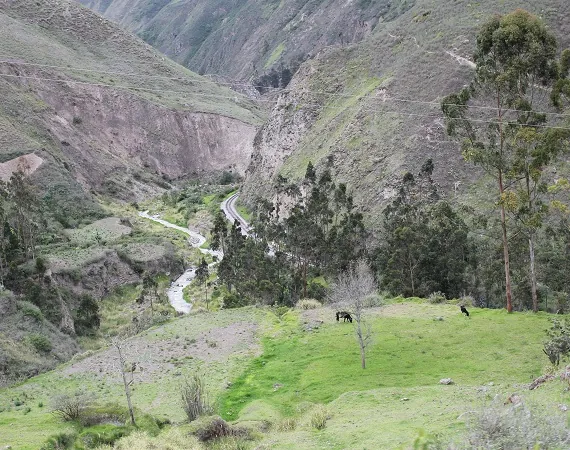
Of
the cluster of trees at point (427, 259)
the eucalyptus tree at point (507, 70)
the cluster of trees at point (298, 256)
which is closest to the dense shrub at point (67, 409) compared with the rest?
the eucalyptus tree at point (507, 70)

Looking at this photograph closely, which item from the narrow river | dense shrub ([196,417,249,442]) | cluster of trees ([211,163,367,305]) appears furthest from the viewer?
the narrow river

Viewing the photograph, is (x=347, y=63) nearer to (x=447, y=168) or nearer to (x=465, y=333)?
(x=447, y=168)

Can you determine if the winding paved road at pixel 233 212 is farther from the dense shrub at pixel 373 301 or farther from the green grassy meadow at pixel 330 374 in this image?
the green grassy meadow at pixel 330 374

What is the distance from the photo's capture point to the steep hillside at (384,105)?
7300cm

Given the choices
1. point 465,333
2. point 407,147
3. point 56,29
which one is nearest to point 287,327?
point 465,333

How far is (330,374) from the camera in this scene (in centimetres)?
3123

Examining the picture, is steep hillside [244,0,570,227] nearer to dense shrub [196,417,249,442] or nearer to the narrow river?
the narrow river

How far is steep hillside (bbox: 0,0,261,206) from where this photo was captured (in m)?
111

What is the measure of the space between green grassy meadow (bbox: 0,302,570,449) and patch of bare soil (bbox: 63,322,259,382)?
5.3 inches

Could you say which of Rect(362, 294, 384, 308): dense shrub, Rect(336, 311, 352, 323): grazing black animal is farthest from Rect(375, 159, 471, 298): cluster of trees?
Rect(336, 311, 352, 323): grazing black animal

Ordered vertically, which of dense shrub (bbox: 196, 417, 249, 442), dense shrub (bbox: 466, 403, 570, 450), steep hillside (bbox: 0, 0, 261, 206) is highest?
steep hillside (bbox: 0, 0, 261, 206)

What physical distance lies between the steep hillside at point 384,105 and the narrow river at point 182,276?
13.7 metres

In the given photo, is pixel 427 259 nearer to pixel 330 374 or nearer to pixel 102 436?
pixel 330 374

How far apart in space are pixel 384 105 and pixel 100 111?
75.4 m
